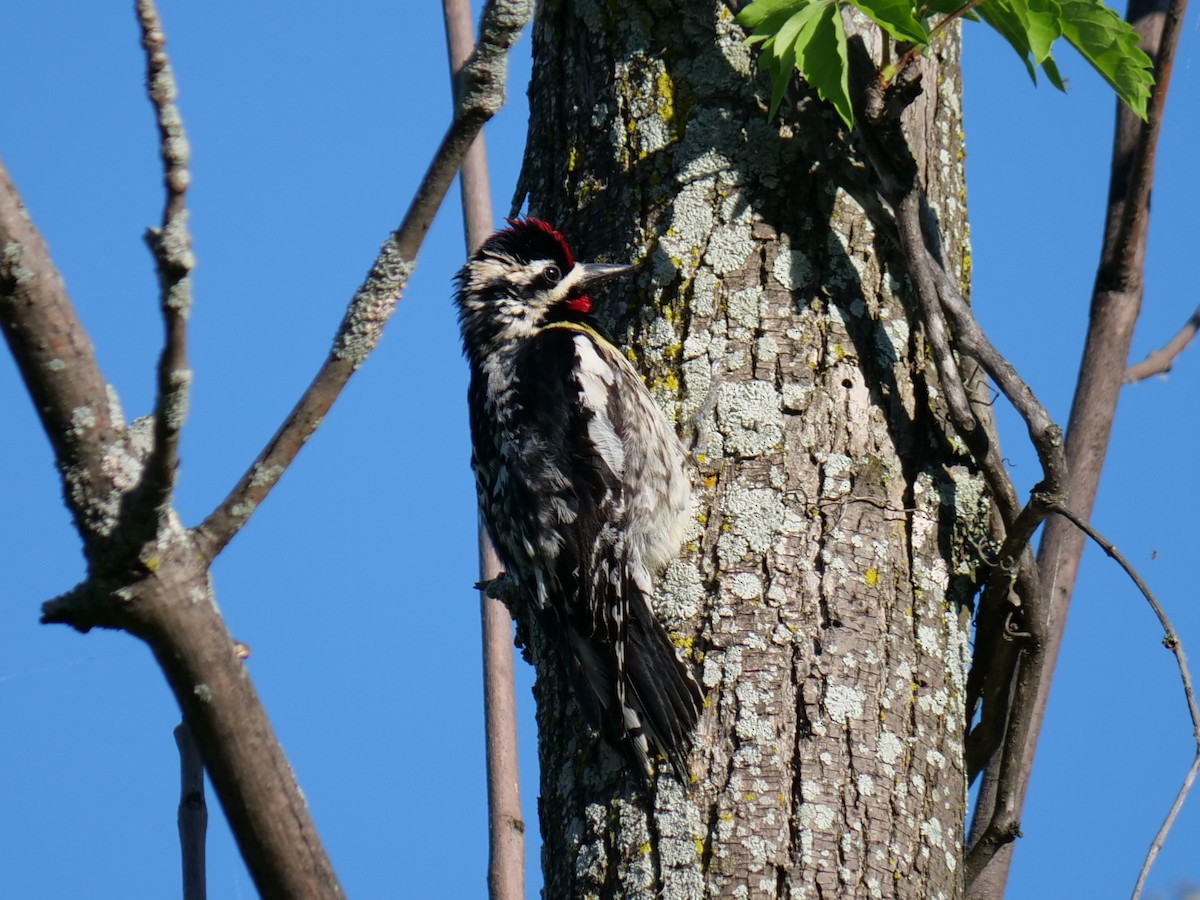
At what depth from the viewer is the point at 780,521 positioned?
272 centimetres

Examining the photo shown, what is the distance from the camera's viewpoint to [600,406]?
11.0ft

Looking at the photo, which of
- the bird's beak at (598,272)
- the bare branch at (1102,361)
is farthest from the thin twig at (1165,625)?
the bird's beak at (598,272)

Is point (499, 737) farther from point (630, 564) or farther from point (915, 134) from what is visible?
point (915, 134)

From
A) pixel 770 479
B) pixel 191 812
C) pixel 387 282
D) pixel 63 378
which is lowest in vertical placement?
pixel 191 812

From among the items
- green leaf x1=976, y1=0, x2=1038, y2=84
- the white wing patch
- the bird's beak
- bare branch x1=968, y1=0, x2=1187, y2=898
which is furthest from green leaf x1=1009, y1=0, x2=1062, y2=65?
the white wing patch

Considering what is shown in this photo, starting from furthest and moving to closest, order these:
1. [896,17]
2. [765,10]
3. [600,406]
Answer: [600,406] → [765,10] → [896,17]

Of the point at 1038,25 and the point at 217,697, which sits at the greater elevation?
the point at 1038,25

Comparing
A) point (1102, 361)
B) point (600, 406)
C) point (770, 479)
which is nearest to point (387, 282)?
point (770, 479)

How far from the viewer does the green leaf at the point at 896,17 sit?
2.38 m

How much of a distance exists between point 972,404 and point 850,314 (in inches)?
13.1

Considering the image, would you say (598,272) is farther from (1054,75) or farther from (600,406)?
(1054,75)

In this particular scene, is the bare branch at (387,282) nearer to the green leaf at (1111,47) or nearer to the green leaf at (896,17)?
the green leaf at (896,17)

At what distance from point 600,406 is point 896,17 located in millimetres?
1293

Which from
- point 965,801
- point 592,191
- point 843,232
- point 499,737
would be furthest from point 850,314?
point 499,737
